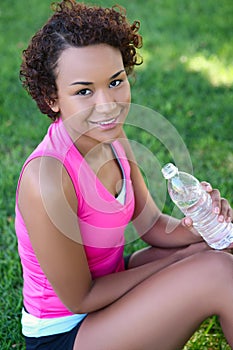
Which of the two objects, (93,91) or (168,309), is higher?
(93,91)

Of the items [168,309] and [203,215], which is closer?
[168,309]

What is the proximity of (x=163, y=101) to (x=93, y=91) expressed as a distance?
2743mm

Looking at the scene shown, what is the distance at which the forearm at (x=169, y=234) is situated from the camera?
7.63 feet

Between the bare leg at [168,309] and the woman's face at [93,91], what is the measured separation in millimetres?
529

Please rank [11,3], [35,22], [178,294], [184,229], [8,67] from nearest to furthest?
[178,294]
[184,229]
[8,67]
[35,22]
[11,3]

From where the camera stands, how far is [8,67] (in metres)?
5.14

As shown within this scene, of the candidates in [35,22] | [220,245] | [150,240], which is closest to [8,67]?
[35,22]

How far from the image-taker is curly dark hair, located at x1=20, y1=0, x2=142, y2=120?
1.90 metres

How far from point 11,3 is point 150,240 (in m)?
5.17

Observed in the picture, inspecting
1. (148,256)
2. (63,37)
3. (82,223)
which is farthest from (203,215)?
(63,37)

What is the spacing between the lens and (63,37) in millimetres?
1901

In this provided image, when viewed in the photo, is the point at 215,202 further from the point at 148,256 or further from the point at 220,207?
the point at 148,256

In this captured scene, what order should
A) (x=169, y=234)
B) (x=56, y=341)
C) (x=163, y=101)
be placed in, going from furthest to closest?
(x=163, y=101) → (x=169, y=234) → (x=56, y=341)

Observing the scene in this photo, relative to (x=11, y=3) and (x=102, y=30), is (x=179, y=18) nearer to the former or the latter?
(x=11, y=3)
